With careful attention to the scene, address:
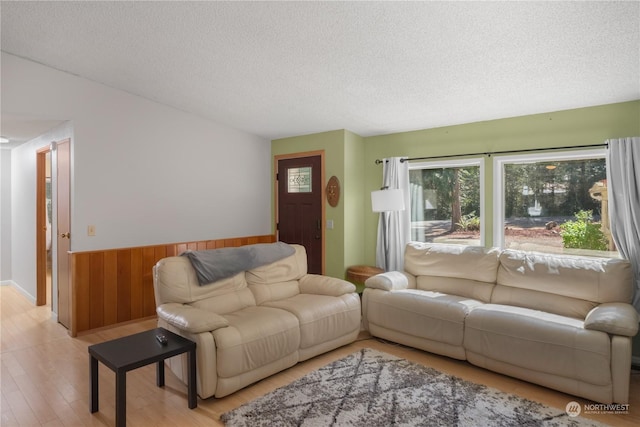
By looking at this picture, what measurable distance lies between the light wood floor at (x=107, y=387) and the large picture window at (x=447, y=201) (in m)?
1.59

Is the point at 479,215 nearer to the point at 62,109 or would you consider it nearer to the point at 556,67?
the point at 556,67

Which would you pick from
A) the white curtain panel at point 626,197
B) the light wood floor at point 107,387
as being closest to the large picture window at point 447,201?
the white curtain panel at point 626,197

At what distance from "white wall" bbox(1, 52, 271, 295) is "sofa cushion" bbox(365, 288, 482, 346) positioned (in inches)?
95.8

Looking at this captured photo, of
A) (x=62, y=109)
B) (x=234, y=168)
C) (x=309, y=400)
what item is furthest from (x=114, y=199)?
(x=309, y=400)

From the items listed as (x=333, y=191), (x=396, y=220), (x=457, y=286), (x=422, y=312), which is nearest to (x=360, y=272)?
(x=396, y=220)

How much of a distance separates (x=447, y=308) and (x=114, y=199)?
358 centimetres

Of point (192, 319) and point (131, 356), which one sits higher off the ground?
point (192, 319)

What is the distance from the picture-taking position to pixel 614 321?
2590mm

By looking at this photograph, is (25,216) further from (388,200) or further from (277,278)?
(388,200)

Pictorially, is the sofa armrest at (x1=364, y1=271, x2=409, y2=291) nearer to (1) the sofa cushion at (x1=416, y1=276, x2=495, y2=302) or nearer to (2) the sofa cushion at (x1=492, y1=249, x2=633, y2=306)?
(1) the sofa cushion at (x1=416, y1=276, x2=495, y2=302)

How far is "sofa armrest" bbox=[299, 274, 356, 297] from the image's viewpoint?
3.71 meters

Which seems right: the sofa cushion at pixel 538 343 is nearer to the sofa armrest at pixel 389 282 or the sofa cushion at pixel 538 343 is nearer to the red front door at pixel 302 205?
the sofa armrest at pixel 389 282

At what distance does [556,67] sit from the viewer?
9.33 feet

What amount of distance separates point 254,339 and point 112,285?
7.39ft
